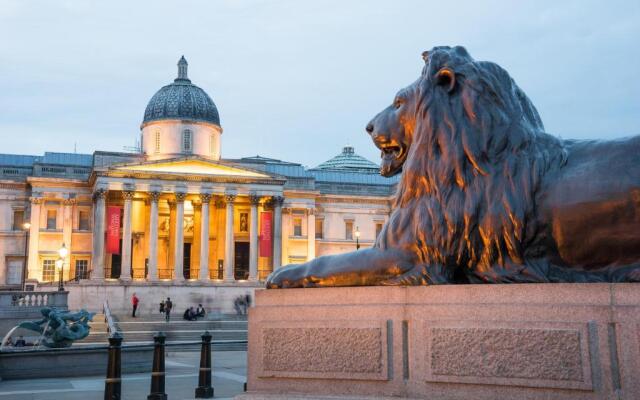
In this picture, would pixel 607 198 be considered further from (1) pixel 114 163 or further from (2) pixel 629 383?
(1) pixel 114 163

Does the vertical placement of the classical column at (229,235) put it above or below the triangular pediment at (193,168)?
below

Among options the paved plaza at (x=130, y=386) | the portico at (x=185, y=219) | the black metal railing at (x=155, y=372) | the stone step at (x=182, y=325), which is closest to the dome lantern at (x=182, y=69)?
the portico at (x=185, y=219)

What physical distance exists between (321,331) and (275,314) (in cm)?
42

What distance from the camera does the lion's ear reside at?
4844mm

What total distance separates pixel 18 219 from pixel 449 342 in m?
52.9

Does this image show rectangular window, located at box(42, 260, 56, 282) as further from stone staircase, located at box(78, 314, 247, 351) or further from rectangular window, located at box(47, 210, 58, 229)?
stone staircase, located at box(78, 314, 247, 351)

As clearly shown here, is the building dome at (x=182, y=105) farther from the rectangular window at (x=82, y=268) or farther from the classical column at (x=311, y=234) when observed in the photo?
the rectangular window at (x=82, y=268)

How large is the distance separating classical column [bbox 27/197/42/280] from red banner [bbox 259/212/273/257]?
50.8ft

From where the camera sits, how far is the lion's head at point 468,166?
14.7 feet

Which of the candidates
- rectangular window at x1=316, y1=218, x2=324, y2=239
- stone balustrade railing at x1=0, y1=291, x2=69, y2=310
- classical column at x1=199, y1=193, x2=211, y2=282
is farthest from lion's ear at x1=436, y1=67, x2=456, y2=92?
rectangular window at x1=316, y1=218, x2=324, y2=239

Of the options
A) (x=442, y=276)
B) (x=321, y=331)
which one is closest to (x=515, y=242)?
(x=442, y=276)

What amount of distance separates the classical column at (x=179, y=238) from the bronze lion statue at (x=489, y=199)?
44.9m

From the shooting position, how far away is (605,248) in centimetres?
420

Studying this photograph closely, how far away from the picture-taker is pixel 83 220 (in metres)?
51.9
